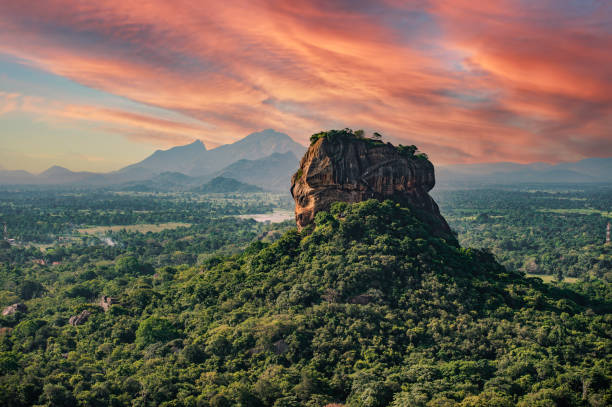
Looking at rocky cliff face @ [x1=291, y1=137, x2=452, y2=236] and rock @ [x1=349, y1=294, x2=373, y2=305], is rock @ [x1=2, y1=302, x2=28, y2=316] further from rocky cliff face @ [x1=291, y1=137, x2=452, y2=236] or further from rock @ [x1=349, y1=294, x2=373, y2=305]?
rock @ [x1=349, y1=294, x2=373, y2=305]

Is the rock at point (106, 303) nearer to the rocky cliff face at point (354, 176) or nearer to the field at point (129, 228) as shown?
→ the rocky cliff face at point (354, 176)

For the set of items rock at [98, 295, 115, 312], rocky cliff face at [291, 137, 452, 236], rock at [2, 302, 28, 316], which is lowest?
rock at [2, 302, 28, 316]

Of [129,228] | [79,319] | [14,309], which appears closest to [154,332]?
[79,319]

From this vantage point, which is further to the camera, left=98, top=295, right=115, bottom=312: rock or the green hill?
left=98, top=295, right=115, bottom=312: rock

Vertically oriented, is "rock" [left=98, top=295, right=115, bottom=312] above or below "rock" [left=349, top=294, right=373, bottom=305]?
below

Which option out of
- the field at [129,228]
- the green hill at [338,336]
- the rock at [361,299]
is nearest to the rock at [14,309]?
the green hill at [338,336]

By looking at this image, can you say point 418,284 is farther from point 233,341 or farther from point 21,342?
point 21,342

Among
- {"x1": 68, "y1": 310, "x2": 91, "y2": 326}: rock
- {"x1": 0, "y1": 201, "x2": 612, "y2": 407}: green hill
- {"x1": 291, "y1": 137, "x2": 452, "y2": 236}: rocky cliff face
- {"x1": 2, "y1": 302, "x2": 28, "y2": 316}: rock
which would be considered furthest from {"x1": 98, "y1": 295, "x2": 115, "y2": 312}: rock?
{"x1": 291, "y1": 137, "x2": 452, "y2": 236}: rocky cliff face

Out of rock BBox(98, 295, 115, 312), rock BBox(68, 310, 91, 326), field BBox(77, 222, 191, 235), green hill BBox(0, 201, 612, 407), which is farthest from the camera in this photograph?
field BBox(77, 222, 191, 235)
